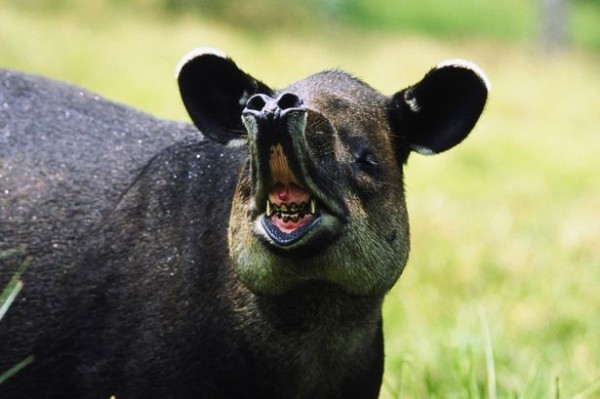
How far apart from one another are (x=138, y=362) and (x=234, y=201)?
605 mm

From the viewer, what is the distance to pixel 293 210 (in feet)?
11.1

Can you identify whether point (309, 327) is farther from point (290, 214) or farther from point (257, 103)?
point (257, 103)

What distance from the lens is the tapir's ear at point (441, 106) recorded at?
407cm

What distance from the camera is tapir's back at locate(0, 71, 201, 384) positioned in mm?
4133

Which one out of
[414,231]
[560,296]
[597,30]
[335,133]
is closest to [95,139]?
[335,133]

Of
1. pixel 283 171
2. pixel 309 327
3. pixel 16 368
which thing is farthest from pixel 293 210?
pixel 16 368

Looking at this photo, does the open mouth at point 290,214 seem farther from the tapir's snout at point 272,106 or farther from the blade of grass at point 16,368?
Result: the blade of grass at point 16,368

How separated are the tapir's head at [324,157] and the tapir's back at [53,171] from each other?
0.47 m

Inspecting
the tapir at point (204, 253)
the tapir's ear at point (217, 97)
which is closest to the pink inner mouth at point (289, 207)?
the tapir at point (204, 253)

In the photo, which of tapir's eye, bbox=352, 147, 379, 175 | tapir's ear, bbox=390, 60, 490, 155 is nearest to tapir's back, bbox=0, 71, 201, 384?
tapir's ear, bbox=390, 60, 490, 155

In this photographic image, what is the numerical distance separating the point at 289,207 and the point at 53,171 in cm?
128

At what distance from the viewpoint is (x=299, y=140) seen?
3.18 m

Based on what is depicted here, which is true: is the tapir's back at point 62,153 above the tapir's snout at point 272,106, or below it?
above

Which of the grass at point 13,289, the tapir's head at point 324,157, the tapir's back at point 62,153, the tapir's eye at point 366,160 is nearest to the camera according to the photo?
the tapir's head at point 324,157
